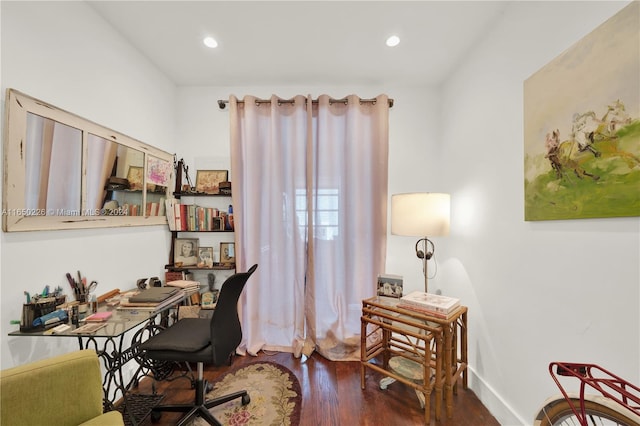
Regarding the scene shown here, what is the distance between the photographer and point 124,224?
1.80 meters

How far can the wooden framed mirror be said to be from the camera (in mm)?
1181

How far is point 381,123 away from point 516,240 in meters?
1.47

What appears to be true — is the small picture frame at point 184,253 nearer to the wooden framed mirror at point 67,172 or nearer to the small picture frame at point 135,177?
the wooden framed mirror at point 67,172

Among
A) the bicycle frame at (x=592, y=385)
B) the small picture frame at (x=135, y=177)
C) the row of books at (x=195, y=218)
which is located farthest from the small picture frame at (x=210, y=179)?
the bicycle frame at (x=592, y=385)

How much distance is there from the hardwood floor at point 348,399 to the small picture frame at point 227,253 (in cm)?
91

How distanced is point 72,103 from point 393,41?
221 cm

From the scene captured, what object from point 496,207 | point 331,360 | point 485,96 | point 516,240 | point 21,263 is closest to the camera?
point 21,263

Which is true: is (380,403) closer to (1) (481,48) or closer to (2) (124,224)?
(2) (124,224)

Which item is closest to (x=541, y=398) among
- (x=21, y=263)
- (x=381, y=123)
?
(x=381, y=123)

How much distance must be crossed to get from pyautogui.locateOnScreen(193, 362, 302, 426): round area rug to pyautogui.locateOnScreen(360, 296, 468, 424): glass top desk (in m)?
0.56

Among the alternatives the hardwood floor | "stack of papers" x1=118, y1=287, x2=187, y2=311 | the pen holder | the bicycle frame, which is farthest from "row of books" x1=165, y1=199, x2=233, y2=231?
the bicycle frame

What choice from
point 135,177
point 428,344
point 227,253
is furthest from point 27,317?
point 428,344

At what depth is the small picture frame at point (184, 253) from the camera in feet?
7.69

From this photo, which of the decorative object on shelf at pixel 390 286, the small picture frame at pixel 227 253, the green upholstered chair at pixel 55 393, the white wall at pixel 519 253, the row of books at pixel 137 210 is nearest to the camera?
the green upholstered chair at pixel 55 393
